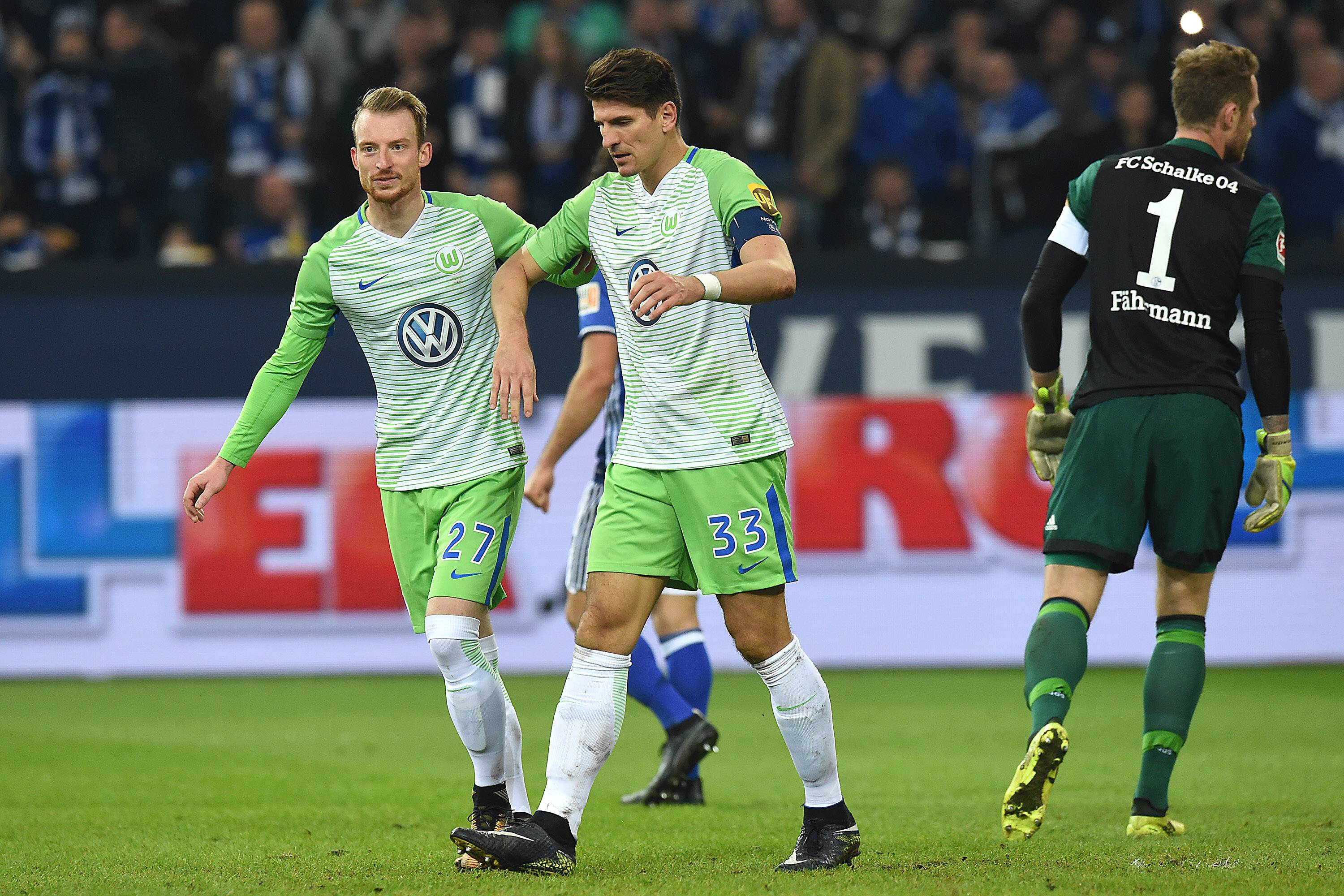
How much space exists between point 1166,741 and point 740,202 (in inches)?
78.9

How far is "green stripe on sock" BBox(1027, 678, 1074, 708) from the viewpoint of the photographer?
463cm

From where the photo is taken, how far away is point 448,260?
16.7ft

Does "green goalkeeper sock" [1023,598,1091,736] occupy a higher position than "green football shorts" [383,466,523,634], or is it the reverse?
"green football shorts" [383,466,523,634]

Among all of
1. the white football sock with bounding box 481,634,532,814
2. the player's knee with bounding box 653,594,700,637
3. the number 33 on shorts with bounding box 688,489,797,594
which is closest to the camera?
the number 33 on shorts with bounding box 688,489,797,594

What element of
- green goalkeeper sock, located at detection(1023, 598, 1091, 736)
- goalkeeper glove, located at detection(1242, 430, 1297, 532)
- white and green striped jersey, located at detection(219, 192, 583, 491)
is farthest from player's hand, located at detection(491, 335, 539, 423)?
goalkeeper glove, located at detection(1242, 430, 1297, 532)

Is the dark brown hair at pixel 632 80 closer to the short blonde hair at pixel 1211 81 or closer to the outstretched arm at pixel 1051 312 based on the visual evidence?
the outstretched arm at pixel 1051 312

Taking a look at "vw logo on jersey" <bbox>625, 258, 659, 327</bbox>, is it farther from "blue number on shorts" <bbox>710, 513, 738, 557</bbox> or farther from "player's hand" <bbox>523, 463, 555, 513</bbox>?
"player's hand" <bbox>523, 463, 555, 513</bbox>

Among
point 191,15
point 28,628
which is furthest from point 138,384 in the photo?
point 191,15

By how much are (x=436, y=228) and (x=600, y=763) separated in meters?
1.71

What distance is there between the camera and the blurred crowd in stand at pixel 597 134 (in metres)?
12.1

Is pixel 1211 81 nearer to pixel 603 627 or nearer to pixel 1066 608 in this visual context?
pixel 1066 608

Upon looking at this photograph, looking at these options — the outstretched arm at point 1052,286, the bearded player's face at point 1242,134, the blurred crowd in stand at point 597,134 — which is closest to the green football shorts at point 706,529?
the outstretched arm at point 1052,286

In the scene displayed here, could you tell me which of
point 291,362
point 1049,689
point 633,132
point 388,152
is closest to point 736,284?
point 633,132

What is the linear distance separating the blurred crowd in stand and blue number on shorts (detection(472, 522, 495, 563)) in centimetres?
719
